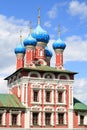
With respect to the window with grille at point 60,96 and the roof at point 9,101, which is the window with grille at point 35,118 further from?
the window with grille at point 60,96

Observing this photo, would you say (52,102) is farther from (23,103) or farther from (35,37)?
(35,37)

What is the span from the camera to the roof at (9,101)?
3316 centimetres

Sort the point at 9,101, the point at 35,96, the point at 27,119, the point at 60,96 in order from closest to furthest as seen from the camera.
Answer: the point at 27,119, the point at 9,101, the point at 35,96, the point at 60,96

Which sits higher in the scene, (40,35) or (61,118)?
(40,35)

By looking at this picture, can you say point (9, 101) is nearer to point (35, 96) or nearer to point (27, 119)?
point (27, 119)

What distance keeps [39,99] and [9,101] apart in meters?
2.70

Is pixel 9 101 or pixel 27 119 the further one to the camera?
pixel 9 101

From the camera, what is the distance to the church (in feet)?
109

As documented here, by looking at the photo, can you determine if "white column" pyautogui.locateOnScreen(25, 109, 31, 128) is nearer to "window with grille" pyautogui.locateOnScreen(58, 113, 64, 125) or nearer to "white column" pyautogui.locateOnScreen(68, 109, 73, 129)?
"window with grille" pyautogui.locateOnScreen(58, 113, 64, 125)

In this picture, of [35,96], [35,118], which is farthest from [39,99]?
[35,118]

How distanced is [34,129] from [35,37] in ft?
30.3

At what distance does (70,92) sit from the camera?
3559 cm

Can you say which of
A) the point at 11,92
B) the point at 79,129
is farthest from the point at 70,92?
the point at 11,92

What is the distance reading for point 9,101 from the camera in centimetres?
3391
